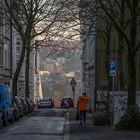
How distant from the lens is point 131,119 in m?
26.0

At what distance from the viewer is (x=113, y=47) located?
158 ft

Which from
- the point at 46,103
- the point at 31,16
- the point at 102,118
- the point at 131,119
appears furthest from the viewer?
the point at 46,103

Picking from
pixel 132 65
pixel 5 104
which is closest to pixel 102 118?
pixel 132 65

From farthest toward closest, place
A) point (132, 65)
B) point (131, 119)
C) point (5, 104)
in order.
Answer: point (5, 104) → point (132, 65) → point (131, 119)

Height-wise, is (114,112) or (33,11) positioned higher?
(33,11)

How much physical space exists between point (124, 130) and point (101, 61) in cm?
2902

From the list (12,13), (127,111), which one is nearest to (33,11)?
(12,13)

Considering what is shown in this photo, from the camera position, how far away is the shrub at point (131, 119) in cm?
2594

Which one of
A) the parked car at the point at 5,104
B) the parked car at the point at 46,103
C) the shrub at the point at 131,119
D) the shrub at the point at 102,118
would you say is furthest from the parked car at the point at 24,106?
the parked car at the point at 46,103

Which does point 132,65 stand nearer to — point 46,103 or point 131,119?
point 131,119

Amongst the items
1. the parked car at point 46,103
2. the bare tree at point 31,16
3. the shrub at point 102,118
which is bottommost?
the shrub at point 102,118

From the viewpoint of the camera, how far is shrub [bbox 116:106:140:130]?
85.1ft

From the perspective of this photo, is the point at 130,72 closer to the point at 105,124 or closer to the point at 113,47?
the point at 105,124

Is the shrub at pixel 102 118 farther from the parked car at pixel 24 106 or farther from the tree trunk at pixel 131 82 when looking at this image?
the parked car at pixel 24 106
